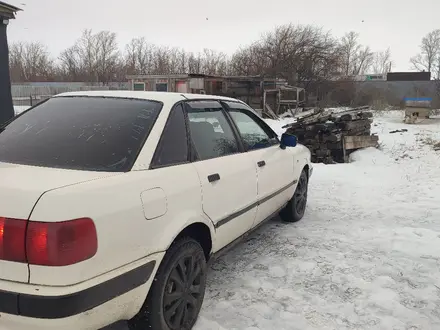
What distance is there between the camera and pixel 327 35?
127ft

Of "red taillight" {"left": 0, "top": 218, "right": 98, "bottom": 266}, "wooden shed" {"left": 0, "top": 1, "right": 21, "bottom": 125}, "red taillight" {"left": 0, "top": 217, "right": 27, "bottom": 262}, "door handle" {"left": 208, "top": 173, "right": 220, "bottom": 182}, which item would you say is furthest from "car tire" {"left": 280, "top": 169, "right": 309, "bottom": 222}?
"wooden shed" {"left": 0, "top": 1, "right": 21, "bottom": 125}

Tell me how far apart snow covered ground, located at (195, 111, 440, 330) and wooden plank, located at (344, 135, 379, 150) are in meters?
3.47

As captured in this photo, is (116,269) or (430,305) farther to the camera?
(430,305)

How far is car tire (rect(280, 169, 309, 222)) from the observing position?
5.00 m

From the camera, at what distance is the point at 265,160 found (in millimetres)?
3850

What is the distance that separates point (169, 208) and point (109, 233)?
0.49 m

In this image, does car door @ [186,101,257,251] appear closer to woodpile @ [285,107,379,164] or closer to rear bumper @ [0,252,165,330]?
rear bumper @ [0,252,165,330]

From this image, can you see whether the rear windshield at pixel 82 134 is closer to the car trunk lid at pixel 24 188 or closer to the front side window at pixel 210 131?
the car trunk lid at pixel 24 188

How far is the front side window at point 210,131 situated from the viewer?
2996mm

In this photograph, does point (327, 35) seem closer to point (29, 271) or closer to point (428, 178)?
point (428, 178)

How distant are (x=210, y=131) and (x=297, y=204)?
2338mm

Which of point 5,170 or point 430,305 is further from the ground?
point 5,170

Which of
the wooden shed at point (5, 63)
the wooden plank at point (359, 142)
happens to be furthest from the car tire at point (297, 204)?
the wooden shed at point (5, 63)

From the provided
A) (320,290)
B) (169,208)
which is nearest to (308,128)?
(320,290)
